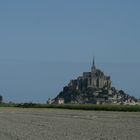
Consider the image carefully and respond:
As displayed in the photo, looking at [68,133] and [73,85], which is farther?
[73,85]

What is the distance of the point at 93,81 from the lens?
7229 inches

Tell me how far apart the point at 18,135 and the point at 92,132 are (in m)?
3.64

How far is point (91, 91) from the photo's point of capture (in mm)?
178500

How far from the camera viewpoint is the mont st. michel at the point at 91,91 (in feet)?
542

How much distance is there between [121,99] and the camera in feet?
525

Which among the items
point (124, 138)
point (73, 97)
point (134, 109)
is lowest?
point (124, 138)

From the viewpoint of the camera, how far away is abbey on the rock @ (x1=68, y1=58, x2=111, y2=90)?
590 feet

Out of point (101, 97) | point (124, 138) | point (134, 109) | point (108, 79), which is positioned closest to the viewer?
point (124, 138)

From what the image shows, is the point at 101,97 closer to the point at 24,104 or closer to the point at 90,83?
the point at 90,83

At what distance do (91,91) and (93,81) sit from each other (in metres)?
5.86

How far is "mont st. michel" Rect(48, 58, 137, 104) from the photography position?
165 m

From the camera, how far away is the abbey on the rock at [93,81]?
179950 millimetres

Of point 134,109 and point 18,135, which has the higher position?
point 134,109

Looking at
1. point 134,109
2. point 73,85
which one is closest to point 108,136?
point 134,109
